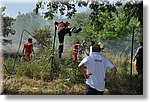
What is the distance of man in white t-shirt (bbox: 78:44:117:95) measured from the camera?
516cm

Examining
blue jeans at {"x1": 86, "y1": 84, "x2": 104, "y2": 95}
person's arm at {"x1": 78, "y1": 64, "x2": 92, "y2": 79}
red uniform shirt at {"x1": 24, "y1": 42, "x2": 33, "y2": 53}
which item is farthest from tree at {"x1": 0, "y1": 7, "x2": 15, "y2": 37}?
blue jeans at {"x1": 86, "y1": 84, "x2": 104, "y2": 95}

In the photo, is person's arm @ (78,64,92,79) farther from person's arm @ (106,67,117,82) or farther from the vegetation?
person's arm @ (106,67,117,82)

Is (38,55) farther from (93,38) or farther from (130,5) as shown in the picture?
(130,5)

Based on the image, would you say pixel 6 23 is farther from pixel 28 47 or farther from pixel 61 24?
pixel 61 24

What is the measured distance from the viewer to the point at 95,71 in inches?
204

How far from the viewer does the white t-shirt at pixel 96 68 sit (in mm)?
5164

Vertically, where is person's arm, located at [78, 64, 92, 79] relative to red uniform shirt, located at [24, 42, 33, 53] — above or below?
below

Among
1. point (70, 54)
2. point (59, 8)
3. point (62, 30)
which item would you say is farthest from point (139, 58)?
point (59, 8)

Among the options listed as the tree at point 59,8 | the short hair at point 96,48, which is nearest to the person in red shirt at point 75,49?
the short hair at point 96,48

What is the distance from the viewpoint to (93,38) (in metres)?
5.25

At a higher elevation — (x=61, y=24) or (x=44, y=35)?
(x=61, y=24)

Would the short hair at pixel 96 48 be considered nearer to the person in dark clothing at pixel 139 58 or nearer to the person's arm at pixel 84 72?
the person's arm at pixel 84 72

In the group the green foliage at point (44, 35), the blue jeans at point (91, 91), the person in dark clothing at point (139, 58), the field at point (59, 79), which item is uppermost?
the green foliage at point (44, 35)

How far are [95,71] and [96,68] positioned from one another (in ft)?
0.12
